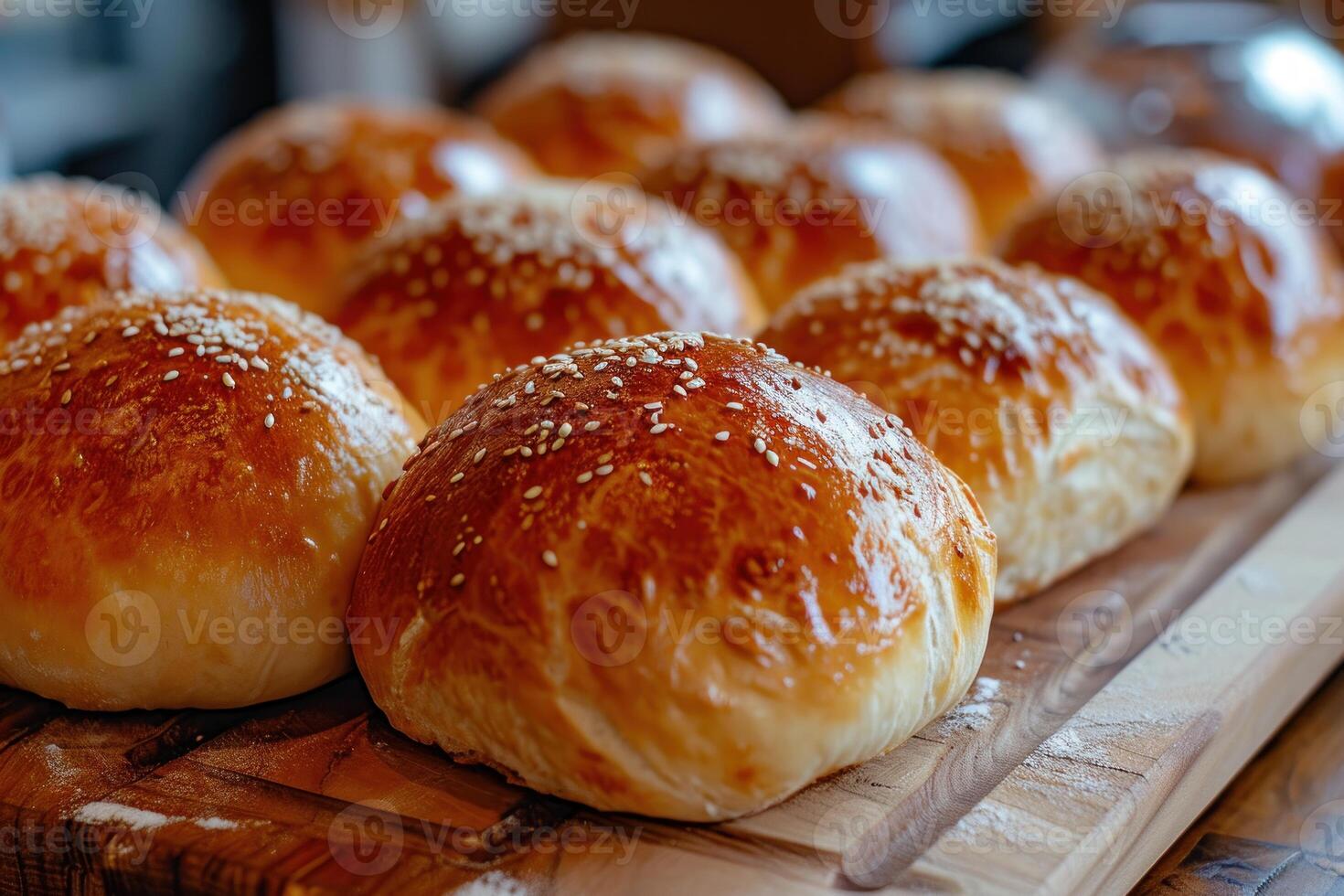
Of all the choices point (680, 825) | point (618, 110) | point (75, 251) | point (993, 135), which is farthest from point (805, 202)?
point (680, 825)

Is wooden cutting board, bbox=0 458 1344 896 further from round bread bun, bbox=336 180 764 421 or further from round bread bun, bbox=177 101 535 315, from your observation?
round bread bun, bbox=177 101 535 315

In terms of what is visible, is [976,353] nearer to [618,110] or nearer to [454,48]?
[618,110]

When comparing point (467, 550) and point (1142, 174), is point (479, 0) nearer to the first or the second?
point (1142, 174)

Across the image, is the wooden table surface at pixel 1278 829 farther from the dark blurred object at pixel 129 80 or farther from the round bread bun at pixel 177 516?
the dark blurred object at pixel 129 80

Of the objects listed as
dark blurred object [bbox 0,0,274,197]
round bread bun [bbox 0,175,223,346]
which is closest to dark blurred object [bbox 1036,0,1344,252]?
round bread bun [bbox 0,175,223,346]

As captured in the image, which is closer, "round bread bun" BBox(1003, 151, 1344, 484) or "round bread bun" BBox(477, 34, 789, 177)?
"round bread bun" BBox(1003, 151, 1344, 484)

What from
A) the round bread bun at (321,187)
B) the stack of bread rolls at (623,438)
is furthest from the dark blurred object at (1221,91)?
the round bread bun at (321,187)
